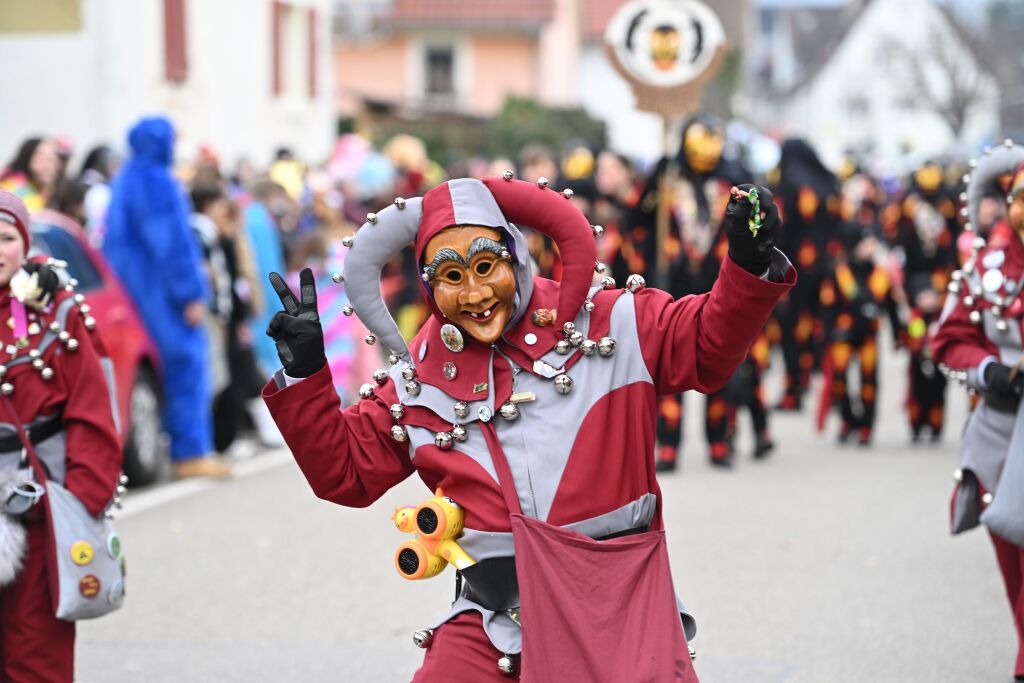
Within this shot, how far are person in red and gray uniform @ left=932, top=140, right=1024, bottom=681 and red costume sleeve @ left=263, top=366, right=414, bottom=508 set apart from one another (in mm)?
2518

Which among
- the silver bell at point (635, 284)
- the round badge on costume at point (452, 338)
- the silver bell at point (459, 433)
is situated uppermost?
the silver bell at point (635, 284)

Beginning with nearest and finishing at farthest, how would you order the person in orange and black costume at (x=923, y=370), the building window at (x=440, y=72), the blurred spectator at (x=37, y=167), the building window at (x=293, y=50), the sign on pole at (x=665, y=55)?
the blurred spectator at (x=37, y=167), the sign on pole at (x=665, y=55), the person in orange and black costume at (x=923, y=370), the building window at (x=293, y=50), the building window at (x=440, y=72)

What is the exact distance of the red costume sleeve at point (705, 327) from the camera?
4121 millimetres

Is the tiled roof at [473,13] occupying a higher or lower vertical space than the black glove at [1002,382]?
lower

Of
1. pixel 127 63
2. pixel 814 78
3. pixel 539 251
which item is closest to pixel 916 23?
pixel 814 78

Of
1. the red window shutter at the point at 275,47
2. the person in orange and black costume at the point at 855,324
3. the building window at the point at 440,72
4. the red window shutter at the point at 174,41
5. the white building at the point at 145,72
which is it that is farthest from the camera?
the building window at the point at 440,72

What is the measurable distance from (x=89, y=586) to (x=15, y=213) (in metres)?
1.14

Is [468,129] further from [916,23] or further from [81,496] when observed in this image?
[916,23]

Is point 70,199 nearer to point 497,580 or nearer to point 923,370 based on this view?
point 923,370

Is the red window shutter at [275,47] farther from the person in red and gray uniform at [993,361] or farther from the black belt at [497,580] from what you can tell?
the black belt at [497,580]

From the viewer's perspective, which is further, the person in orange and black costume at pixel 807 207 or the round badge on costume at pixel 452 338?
Answer: the person in orange and black costume at pixel 807 207

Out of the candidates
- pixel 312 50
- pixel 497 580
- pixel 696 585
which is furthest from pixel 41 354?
pixel 312 50

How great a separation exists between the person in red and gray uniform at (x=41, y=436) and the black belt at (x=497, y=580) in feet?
5.11

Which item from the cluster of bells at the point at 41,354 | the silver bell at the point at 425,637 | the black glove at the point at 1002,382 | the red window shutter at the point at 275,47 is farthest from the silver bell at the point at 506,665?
the red window shutter at the point at 275,47
